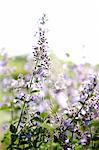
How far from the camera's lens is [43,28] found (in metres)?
4.14

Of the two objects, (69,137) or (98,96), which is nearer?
(98,96)

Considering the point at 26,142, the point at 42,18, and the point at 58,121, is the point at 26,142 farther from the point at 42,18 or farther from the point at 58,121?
the point at 42,18

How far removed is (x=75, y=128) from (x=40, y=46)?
26.1 inches

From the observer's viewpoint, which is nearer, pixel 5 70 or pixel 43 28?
pixel 43 28

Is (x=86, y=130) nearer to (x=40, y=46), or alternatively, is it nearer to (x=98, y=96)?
(x=98, y=96)

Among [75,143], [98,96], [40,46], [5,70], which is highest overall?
[5,70]

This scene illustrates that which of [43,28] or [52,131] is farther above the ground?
[43,28]

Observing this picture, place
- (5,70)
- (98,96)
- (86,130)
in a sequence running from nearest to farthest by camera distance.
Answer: (98,96) → (86,130) → (5,70)

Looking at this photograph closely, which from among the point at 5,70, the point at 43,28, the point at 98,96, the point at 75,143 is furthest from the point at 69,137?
the point at 5,70

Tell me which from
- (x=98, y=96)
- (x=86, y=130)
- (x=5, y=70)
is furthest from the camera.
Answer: (x=5, y=70)

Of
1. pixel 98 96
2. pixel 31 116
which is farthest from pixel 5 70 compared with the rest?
pixel 98 96

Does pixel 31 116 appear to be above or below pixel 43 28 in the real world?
below

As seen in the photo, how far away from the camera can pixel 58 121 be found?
13.4 ft

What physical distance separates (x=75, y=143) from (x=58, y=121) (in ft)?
0.88
